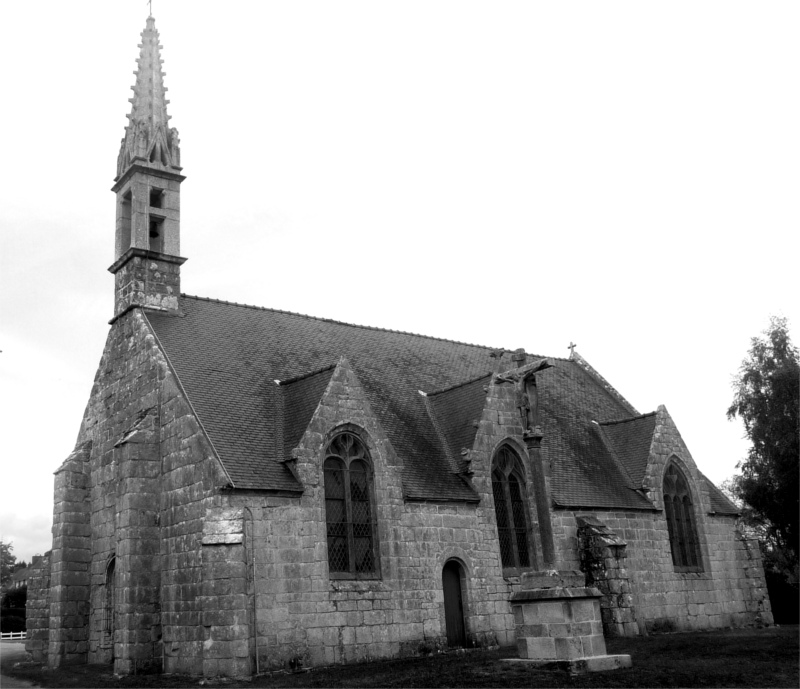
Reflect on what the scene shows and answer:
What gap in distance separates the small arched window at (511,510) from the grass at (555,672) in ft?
11.4

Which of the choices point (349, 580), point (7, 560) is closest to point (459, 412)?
point (349, 580)

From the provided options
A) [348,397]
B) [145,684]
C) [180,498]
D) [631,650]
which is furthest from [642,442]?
[145,684]

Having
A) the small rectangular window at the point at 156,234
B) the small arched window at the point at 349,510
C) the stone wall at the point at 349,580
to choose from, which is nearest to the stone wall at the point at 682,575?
the stone wall at the point at 349,580

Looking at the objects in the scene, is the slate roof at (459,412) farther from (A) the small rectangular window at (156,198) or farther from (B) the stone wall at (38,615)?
(B) the stone wall at (38,615)

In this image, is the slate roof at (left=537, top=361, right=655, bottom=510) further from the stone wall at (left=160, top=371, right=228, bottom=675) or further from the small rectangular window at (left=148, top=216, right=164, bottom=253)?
the small rectangular window at (left=148, top=216, right=164, bottom=253)

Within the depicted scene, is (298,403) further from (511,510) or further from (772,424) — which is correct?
(772,424)

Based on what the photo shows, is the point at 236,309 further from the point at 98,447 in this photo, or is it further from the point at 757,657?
the point at 757,657

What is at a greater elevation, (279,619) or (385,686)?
(279,619)

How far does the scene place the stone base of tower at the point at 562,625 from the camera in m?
14.8

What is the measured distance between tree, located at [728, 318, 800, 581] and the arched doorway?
38.1 ft

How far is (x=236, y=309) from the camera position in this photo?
1030 inches

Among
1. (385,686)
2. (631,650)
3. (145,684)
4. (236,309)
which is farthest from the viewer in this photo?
(236,309)

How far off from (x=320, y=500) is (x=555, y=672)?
722cm

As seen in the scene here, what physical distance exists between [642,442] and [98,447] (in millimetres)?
18449
